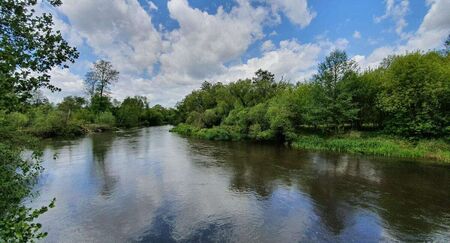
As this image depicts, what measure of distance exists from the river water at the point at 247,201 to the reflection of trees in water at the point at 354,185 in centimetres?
5

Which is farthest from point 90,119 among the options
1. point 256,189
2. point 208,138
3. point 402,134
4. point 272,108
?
point 402,134

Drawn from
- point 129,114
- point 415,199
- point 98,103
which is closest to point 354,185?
point 415,199

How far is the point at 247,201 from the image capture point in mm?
12766

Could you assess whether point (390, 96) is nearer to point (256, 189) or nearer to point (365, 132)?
point (365, 132)

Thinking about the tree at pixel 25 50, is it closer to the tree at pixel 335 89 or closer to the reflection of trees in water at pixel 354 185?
the reflection of trees in water at pixel 354 185

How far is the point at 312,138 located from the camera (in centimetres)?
3030

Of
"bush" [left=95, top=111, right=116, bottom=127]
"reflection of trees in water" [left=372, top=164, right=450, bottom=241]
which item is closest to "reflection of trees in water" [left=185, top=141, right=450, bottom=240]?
"reflection of trees in water" [left=372, top=164, right=450, bottom=241]

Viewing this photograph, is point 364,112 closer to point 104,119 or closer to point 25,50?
point 25,50

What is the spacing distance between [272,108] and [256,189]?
19.2 meters

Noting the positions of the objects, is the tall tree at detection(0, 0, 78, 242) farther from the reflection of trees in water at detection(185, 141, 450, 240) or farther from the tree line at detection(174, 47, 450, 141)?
the tree line at detection(174, 47, 450, 141)

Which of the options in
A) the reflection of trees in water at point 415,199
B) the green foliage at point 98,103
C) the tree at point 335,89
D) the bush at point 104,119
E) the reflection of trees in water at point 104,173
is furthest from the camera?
the green foliage at point 98,103

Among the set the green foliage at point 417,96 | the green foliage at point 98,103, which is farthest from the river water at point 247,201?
the green foliage at point 98,103

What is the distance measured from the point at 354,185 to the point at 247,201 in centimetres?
677

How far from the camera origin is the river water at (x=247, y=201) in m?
9.56
